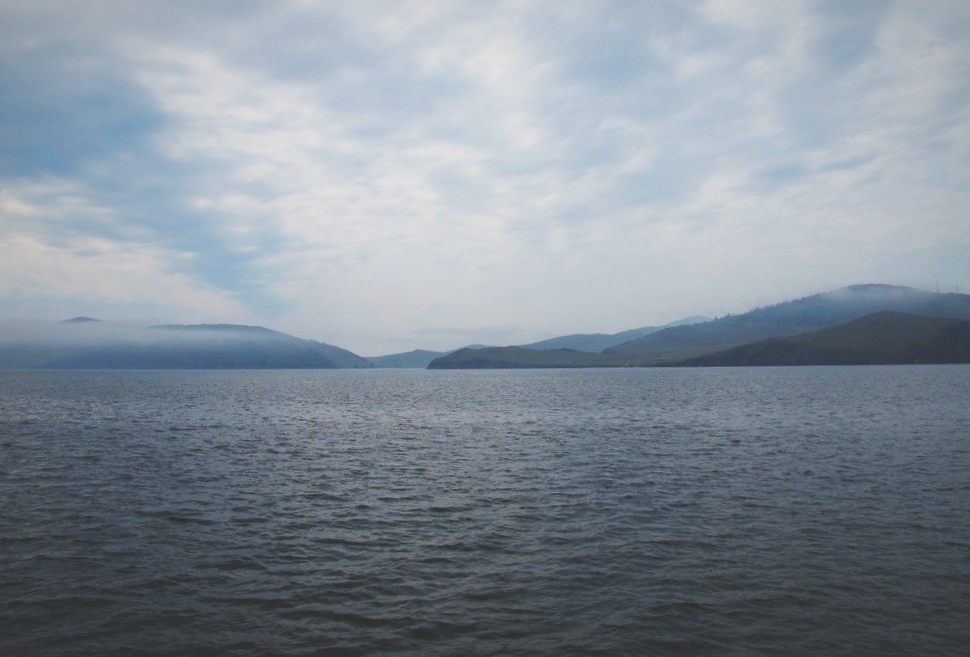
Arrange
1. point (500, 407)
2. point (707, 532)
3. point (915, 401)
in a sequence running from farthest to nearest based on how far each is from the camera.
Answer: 1. point (500, 407)
2. point (915, 401)
3. point (707, 532)

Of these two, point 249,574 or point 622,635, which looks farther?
point 249,574

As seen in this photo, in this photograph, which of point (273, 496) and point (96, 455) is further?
point (96, 455)

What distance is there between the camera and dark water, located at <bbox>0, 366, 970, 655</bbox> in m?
21.5

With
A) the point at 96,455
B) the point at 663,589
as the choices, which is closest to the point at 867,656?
the point at 663,589

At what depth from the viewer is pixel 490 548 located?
31047 millimetres

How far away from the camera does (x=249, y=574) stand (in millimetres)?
27516

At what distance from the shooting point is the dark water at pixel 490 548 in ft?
70.5

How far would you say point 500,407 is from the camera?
12644 centimetres

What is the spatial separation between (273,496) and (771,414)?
82554 mm

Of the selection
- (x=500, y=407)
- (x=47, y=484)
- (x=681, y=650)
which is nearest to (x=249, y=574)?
(x=681, y=650)

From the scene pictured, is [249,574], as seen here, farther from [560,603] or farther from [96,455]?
[96,455]

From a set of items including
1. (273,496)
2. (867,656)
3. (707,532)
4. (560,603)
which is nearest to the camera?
(867,656)

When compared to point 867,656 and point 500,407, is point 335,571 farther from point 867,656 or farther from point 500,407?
point 500,407

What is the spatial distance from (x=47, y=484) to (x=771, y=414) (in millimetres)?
95969
